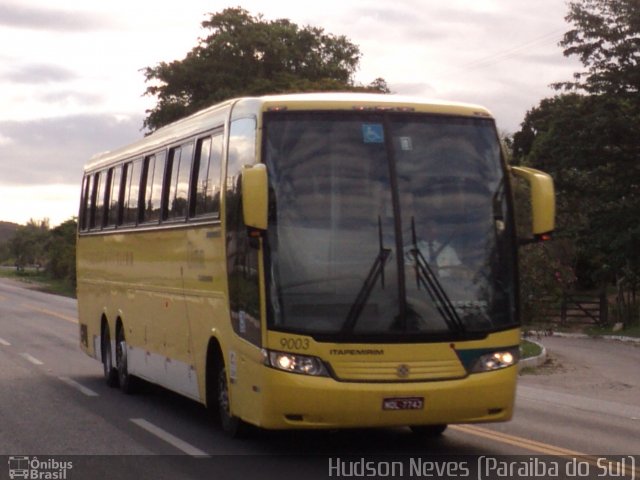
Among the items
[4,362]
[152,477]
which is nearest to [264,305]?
[152,477]

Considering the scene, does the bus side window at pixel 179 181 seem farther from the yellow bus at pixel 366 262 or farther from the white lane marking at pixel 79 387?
the white lane marking at pixel 79 387

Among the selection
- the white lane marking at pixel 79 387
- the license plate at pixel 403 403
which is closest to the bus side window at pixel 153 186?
the white lane marking at pixel 79 387

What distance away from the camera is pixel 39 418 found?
579 inches

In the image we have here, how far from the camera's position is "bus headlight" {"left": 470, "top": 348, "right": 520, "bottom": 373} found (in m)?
11.2

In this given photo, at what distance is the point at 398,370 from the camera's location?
11.0 m

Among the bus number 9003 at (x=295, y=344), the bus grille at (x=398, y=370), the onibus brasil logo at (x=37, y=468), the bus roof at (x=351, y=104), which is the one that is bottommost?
the onibus brasil logo at (x=37, y=468)

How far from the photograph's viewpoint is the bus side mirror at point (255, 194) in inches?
426

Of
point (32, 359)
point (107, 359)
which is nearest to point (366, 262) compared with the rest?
point (107, 359)

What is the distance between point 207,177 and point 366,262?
2827mm

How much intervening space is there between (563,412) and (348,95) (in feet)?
20.4

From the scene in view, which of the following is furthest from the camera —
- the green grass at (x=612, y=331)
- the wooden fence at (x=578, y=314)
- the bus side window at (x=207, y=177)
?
the wooden fence at (x=578, y=314)

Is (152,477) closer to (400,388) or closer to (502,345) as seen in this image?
(400,388)

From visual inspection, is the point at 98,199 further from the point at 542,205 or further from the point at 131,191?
the point at 542,205

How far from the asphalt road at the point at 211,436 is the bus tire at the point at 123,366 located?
208mm
